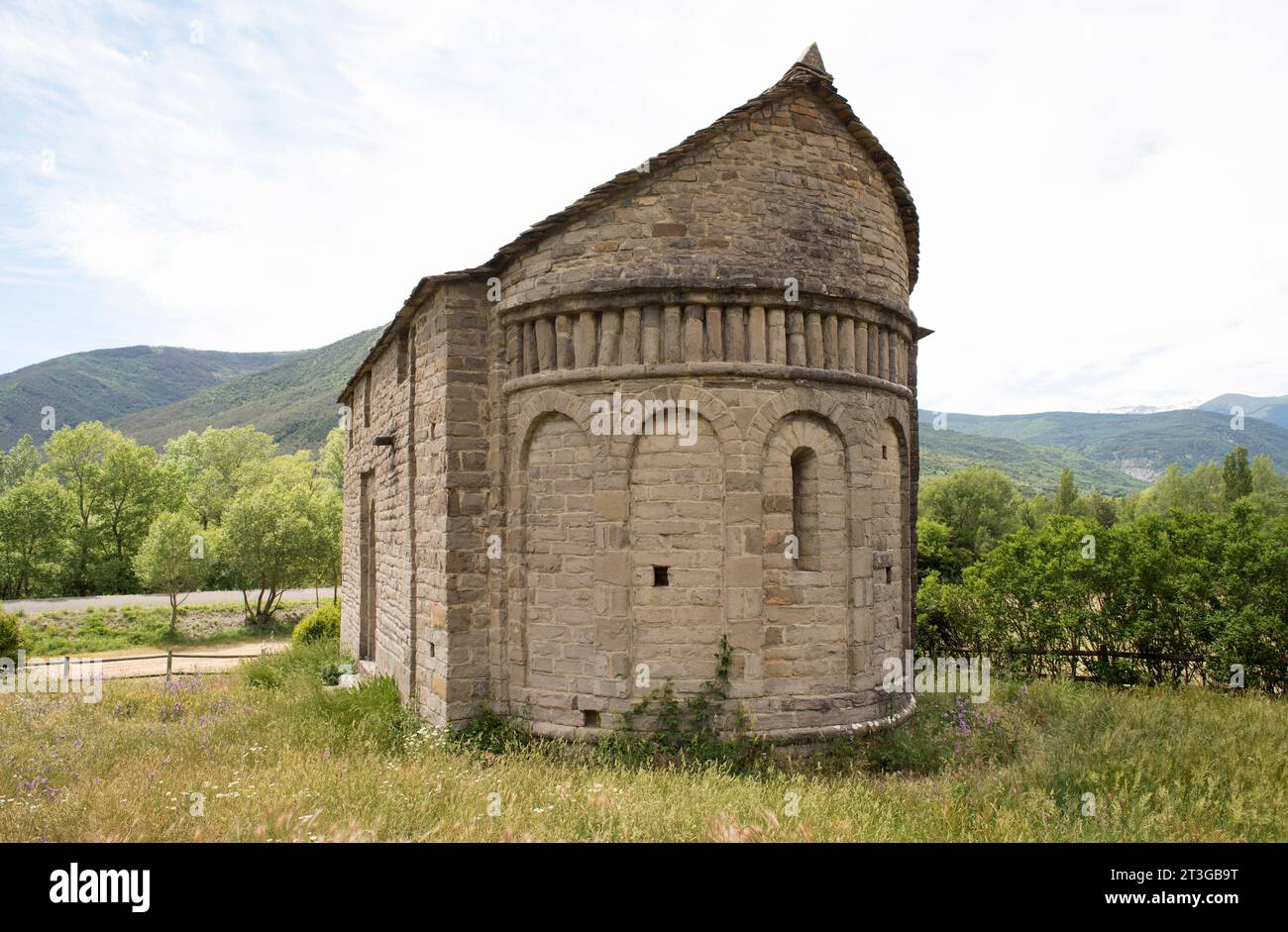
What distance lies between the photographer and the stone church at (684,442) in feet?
Answer: 26.6

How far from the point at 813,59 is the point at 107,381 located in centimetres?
18091

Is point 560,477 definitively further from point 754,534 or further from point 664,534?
point 754,534

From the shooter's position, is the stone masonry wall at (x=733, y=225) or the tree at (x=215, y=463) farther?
the tree at (x=215, y=463)

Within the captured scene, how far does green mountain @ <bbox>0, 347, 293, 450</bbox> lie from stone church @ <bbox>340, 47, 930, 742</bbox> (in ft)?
445

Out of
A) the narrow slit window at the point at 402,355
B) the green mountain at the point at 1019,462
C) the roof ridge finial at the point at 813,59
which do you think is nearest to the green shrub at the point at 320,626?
the narrow slit window at the point at 402,355

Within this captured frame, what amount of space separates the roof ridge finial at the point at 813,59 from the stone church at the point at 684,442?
0.10 feet

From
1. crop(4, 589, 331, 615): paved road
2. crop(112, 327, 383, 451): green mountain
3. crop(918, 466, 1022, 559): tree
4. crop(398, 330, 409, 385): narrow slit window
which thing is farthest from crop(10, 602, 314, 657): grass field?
crop(112, 327, 383, 451): green mountain

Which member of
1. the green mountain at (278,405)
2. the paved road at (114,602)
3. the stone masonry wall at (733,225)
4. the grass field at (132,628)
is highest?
the green mountain at (278,405)

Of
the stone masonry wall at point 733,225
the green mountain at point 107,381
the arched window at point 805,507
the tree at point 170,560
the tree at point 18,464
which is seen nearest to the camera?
the stone masonry wall at point 733,225

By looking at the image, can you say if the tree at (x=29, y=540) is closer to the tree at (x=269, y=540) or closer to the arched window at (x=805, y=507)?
the tree at (x=269, y=540)

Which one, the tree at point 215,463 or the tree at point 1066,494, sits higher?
the tree at point 215,463

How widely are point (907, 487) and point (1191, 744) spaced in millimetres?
4290

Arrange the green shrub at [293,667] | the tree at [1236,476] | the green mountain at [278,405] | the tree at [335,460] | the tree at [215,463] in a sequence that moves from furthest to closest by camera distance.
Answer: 1. the green mountain at [278,405]
2. the tree at [335,460]
3. the tree at [215,463]
4. the tree at [1236,476]
5. the green shrub at [293,667]

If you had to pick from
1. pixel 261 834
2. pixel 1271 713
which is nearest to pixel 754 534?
pixel 261 834
